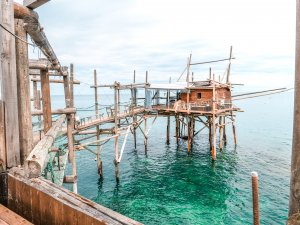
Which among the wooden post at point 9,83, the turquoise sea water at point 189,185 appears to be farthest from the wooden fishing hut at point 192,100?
the wooden post at point 9,83

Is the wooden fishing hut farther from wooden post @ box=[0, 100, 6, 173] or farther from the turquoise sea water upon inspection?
wooden post @ box=[0, 100, 6, 173]

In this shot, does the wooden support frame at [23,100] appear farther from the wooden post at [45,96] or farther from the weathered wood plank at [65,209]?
the wooden post at [45,96]

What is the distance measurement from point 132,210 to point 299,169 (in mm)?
12671

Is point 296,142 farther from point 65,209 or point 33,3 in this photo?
point 33,3

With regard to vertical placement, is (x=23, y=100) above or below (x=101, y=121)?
above

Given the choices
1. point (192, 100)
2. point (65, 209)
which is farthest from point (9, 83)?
point (192, 100)

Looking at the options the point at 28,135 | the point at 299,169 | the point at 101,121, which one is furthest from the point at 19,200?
the point at 101,121

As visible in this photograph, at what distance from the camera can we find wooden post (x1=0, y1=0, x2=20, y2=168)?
3781 millimetres

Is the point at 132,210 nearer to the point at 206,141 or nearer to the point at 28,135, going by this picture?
the point at 28,135

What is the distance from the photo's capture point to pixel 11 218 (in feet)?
11.0

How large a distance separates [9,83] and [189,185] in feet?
52.0

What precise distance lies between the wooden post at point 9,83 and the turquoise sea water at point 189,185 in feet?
34.1

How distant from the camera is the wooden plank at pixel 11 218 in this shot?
3.25 meters

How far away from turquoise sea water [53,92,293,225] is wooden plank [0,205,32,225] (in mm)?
10229
